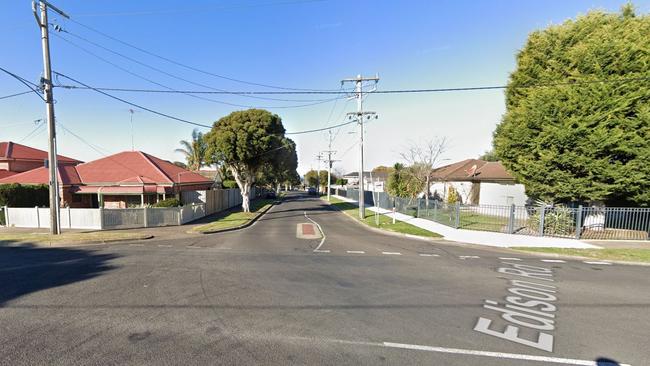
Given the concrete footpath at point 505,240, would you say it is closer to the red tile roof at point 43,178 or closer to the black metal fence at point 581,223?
the black metal fence at point 581,223

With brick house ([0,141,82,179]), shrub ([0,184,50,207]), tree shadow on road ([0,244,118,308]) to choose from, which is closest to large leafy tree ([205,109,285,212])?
shrub ([0,184,50,207])

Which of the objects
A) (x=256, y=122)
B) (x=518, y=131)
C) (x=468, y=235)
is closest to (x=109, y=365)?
(x=468, y=235)

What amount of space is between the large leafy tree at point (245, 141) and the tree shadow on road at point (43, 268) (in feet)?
41.0

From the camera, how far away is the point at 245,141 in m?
21.2

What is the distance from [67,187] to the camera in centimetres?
1978

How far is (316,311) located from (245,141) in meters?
18.2

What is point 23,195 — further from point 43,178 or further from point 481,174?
point 481,174

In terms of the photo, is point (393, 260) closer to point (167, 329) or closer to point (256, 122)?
point (167, 329)

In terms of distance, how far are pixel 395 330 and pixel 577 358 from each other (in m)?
2.25

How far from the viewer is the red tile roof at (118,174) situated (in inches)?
803

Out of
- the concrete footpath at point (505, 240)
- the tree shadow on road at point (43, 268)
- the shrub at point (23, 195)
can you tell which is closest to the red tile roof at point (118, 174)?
the shrub at point (23, 195)

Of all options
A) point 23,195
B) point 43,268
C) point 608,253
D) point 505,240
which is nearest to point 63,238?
point 43,268

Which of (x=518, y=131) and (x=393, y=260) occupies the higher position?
(x=518, y=131)

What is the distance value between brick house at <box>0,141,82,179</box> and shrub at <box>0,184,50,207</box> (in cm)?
836
